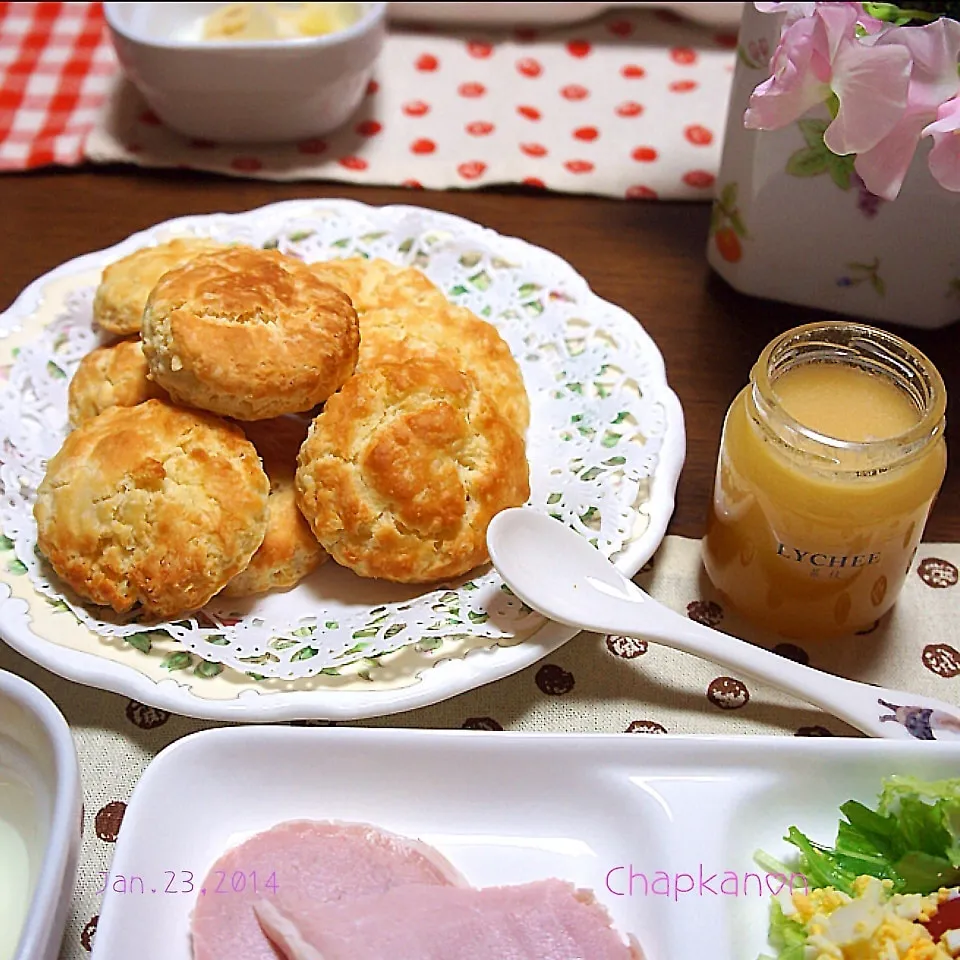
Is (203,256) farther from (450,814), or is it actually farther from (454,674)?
(450,814)

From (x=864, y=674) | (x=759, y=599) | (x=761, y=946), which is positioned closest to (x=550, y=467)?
(x=759, y=599)

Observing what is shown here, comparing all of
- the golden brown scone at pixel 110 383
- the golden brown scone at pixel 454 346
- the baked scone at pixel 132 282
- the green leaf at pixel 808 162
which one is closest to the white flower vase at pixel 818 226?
the green leaf at pixel 808 162

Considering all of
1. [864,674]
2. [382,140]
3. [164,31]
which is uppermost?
[164,31]

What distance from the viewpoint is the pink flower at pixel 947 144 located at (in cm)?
107

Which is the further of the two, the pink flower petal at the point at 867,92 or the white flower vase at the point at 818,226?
the white flower vase at the point at 818,226

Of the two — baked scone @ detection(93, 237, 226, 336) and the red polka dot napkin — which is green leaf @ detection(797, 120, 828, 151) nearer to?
the red polka dot napkin

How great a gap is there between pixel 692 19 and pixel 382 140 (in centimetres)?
73

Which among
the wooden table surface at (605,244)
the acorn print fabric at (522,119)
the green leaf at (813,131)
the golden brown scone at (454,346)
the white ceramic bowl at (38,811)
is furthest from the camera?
the acorn print fabric at (522,119)

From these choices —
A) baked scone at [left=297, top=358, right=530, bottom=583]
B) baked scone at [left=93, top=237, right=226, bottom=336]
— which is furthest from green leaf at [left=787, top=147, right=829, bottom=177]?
baked scone at [left=93, top=237, right=226, bottom=336]

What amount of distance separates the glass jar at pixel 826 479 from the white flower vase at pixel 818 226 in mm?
345

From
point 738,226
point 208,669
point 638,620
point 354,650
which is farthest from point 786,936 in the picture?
point 738,226

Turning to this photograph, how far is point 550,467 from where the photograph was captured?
133cm

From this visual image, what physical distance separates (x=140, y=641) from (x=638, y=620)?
1.64 ft

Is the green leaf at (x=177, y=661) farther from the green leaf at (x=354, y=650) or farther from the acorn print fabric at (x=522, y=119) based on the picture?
the acorn print fabric at (x=522, y=119)
